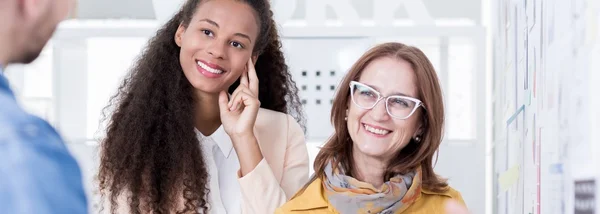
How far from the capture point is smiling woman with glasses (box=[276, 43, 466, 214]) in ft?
6.01

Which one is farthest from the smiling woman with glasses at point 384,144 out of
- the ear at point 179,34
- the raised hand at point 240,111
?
the ear at point 179,34

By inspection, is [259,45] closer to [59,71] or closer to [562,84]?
[562,84]

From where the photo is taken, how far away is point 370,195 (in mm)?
1877

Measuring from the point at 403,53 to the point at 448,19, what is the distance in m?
1.66

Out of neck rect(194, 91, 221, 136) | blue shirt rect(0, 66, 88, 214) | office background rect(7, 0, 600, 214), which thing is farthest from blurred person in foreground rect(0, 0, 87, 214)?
office background rect(7, 0, 600, 214)

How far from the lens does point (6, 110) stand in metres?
0.57

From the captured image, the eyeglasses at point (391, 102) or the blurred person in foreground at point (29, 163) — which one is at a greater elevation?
the blurred person in foreground at point (29, 163)

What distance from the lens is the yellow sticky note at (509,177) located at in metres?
2.10

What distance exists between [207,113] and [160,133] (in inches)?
5.2

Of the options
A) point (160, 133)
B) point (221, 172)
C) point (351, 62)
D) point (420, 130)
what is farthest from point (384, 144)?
point (351, 62)

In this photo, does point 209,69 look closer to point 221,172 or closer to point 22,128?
point 221,172

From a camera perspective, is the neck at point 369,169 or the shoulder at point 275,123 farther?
the shoulder at point 275,123

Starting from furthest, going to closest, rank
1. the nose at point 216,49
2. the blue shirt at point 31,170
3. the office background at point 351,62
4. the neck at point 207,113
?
the office background at point 351,62, the neck at point 207,113, the nose at point 216,49, the blue shirt at point 31,170

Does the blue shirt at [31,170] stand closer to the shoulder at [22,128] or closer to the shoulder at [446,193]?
the shoulder at [22,128]
